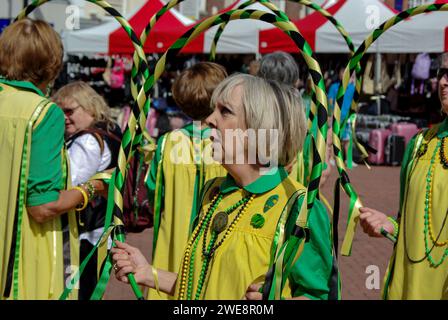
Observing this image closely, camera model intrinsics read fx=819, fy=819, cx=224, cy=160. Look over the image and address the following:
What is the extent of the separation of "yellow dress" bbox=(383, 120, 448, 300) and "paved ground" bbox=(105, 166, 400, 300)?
8.18 ft

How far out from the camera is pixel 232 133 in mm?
2758

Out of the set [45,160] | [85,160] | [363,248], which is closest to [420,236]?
[45,160]

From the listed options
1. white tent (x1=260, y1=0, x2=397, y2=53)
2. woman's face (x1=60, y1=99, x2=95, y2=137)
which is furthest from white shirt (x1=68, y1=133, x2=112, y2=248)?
white tent (x1=260, y1=0, x2=397, y2=53)

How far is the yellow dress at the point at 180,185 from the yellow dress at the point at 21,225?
3.46ft

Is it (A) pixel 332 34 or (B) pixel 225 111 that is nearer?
(B) pixel 225 111

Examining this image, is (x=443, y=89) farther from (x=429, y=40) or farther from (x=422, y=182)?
(x=429, y=40)

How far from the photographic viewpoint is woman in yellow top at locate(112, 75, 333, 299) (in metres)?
2.61

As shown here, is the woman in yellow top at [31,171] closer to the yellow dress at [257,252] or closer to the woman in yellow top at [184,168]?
the yellow dress at [257,252]

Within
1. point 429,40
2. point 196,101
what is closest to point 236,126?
point 196,101

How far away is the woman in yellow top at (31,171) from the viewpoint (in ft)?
10.8

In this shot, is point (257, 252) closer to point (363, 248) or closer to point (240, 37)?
point (363, 248)

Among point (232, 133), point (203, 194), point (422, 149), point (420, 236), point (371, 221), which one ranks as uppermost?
point (232, 133)

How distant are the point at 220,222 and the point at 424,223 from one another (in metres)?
1.24

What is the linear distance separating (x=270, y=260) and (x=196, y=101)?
1991 mm
